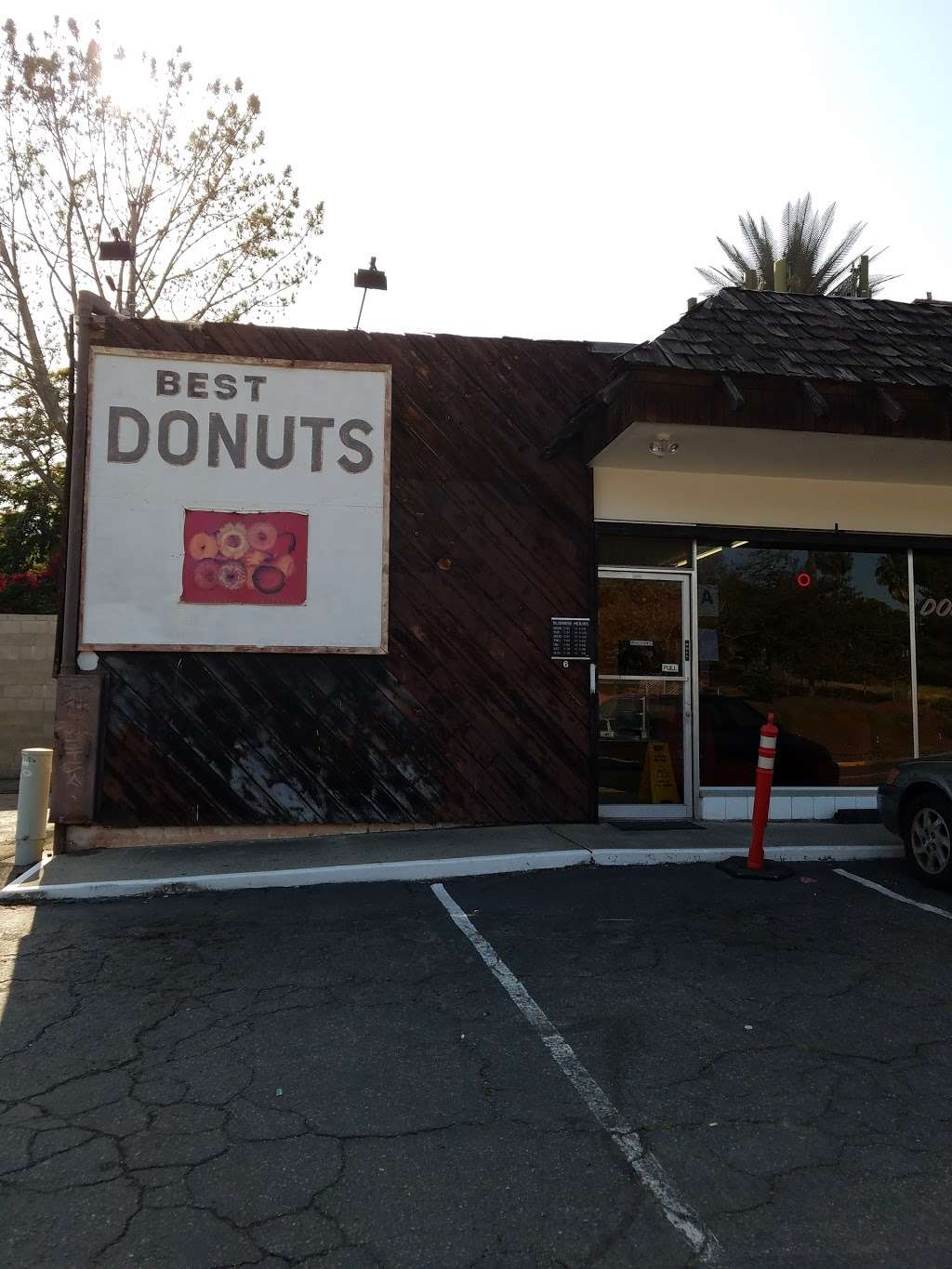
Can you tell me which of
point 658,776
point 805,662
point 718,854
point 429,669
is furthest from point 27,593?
point 718,854

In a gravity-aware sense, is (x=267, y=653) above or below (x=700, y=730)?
above

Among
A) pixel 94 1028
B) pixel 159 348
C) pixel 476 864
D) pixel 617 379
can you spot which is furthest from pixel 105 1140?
pixel 159 348

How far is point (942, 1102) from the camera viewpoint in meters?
3.54

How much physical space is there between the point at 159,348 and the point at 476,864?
18.3ft

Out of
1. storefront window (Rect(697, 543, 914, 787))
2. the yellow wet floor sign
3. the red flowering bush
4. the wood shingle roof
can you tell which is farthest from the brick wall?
the wood shingle roof

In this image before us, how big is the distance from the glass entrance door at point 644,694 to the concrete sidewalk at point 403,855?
2.29 ft

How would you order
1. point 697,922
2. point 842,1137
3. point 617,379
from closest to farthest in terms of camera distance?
point 842,1137 < point 697,922 < point 617,379

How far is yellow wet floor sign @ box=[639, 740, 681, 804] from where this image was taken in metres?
9.47

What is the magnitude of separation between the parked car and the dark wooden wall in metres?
2.83

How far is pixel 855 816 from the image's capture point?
9.51 metres

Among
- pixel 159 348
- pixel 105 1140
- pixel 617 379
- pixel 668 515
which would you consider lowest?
pixel 105 1140

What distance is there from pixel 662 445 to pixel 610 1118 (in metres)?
6.46

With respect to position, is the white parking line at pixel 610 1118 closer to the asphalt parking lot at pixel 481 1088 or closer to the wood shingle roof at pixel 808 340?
the asphalt parking lot at pixel 481 1088

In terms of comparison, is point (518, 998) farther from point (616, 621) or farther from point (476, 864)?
point (616, 621)
